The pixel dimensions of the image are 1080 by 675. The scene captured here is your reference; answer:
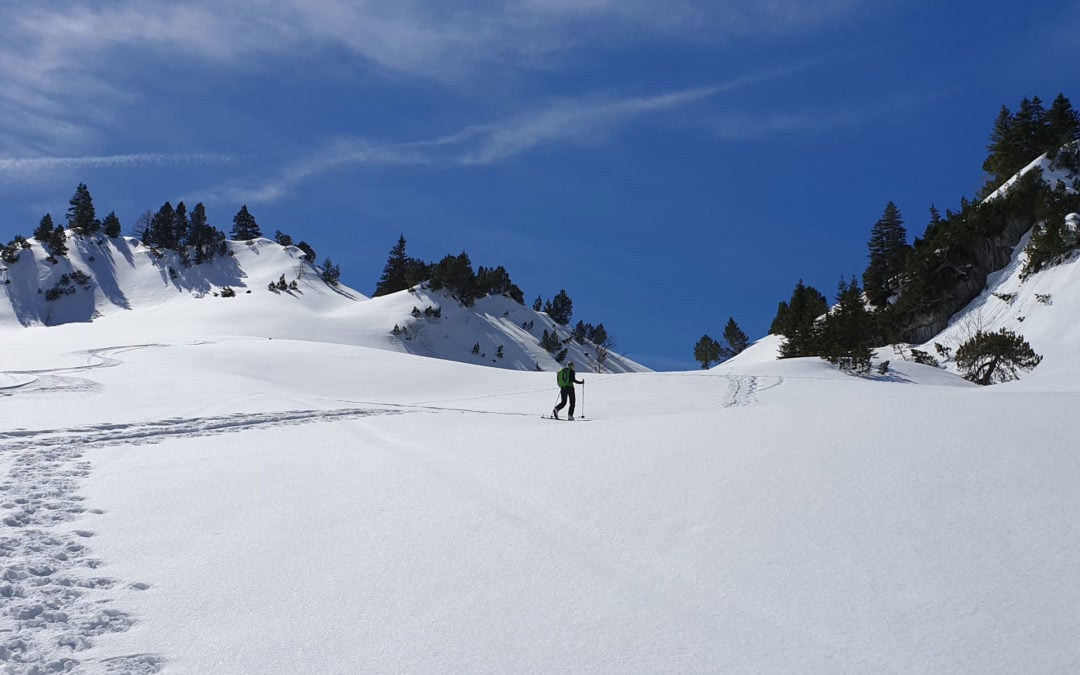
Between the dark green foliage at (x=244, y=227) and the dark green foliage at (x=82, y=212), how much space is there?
25.4m

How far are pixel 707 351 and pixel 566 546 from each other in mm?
97992

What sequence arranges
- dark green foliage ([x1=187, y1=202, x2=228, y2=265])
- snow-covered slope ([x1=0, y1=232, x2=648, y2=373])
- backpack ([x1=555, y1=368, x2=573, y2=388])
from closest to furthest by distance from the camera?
1. backpack ([x1=555, y1=368, x2=573, y2=388])
2. snow-covered slope ([x1=0, y1=232, x2=648, y2=373])
3. dark green foliage ([x1=187, y1=202, x2=228, y2=265])

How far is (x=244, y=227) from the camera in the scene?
13200cm

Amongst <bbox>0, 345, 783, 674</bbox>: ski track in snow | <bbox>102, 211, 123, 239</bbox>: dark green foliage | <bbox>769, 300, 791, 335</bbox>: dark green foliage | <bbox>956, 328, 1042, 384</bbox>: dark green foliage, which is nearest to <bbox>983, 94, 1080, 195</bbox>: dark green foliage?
<bbox>769, 300, 791, 335</bbox>: dark green foliage

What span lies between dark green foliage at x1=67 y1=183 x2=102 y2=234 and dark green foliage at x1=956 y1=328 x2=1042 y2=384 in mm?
131253

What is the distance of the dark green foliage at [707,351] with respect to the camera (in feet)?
323

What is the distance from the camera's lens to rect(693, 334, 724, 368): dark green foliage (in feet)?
323

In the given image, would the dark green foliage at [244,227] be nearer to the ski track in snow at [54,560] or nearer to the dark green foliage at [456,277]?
the dark green foliage at [456,277]

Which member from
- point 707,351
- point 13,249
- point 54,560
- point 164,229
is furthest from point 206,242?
point 54,560

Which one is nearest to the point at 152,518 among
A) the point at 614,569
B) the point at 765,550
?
the point at 614,569

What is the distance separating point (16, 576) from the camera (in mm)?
4625

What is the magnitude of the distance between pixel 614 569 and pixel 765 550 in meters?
1.27

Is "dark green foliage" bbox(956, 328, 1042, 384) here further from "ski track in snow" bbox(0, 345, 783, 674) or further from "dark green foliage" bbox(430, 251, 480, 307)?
"dark green foliage" bbox(430, 251, 480, 307)

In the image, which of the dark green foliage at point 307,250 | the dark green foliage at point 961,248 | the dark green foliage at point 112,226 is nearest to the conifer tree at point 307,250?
the dark green foliage at point 307,250
